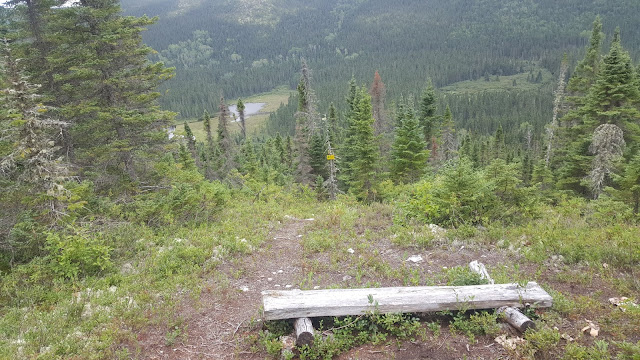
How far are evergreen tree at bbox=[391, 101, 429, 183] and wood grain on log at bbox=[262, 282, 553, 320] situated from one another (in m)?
19.1

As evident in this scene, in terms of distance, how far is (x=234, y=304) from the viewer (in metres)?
7.55

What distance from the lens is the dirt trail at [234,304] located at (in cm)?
606

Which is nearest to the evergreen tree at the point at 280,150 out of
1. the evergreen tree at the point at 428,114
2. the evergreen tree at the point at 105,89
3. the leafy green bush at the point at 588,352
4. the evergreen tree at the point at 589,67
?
the evergreen tree at the point at 428,114

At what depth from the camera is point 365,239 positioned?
11.0 metres

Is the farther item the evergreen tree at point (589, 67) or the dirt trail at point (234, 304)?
the evergreen tree at point (589, 67)

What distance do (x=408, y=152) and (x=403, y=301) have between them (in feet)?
65.2

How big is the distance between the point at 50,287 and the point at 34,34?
36.0ft

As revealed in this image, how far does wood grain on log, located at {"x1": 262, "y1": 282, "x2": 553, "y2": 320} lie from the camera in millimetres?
5918

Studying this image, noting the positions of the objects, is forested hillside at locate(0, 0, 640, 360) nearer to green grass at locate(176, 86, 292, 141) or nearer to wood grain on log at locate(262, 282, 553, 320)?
wood grain on log at locate(262, 282, 553, 320)

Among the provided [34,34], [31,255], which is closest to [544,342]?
[31,255]

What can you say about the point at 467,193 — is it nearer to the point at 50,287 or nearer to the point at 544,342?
the point at 544,342

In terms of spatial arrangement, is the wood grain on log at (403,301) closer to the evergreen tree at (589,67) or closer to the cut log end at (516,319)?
the cut log end at (516,319)

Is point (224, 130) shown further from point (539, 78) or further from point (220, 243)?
point (539, 78)

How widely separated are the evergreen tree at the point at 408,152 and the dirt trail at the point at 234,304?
15831 millimetres
